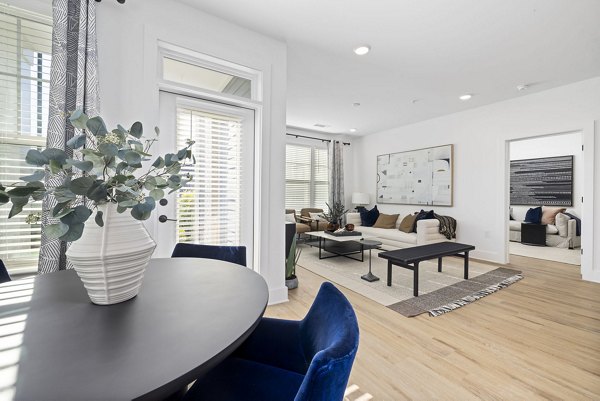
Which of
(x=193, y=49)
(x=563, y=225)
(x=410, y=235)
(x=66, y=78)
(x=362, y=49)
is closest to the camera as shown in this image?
(x=66, y=78)

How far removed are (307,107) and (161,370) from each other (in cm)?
474

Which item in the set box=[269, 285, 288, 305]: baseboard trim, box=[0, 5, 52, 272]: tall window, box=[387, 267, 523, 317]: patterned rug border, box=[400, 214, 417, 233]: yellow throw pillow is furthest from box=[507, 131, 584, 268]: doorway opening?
box=[0, 5, 52, 272]: tall window

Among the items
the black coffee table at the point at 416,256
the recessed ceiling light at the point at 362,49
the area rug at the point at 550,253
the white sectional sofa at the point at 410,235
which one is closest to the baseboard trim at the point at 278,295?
the black coffee table at the point at 416,256

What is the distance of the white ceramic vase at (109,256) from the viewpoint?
83 cm

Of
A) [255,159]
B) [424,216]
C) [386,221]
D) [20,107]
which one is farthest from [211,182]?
A: [386,221]

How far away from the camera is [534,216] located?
5.87 metres

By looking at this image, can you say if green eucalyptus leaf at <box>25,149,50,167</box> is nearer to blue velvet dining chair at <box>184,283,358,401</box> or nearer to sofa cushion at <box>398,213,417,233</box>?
blue velvet dining chair at <box>184,283,358,401</box>

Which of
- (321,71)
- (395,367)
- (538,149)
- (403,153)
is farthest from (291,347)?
(538,149)

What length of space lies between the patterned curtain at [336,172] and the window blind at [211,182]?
14.5ft

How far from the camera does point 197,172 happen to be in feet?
7.77

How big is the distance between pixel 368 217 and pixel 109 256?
589 centimetres

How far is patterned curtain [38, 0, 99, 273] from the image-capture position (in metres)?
1.63

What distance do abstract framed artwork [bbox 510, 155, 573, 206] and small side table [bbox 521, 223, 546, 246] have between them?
0.99 m

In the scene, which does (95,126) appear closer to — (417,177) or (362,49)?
(362,49)
